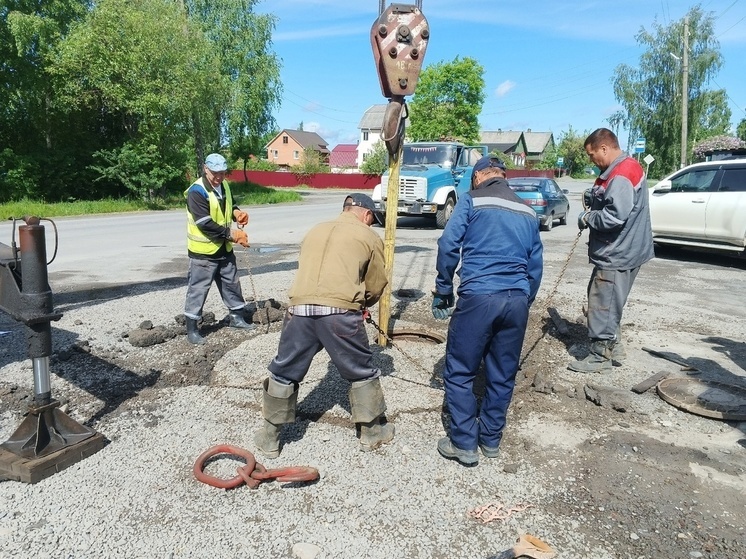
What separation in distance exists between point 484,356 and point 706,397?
2238 mm

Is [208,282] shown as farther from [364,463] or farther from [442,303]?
[364,463]

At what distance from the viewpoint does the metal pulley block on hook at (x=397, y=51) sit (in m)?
5.27

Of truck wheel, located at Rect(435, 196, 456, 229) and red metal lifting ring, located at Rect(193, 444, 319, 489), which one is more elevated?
truck wheel, located at Rect(435, 196, 456, 229)

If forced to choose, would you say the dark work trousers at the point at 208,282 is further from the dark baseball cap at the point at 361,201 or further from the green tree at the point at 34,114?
the green tree at the point at 34,114

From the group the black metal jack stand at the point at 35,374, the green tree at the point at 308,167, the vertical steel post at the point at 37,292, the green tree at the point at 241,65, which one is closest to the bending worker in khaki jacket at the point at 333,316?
the black metal jack stand at the point at 35,374

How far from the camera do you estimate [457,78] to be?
47.9m

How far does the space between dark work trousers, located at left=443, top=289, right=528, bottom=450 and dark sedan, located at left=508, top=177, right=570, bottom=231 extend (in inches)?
544

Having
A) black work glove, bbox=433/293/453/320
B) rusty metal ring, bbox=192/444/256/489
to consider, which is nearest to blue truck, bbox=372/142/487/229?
black work glove, bbox=433/293/453/320

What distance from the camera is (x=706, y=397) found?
4.81 metres

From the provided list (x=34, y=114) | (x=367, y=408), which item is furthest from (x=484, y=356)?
(x=34, y=114)

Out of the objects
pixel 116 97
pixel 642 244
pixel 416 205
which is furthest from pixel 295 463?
pixel 116 97

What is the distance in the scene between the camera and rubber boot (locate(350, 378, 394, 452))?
12.4 feet

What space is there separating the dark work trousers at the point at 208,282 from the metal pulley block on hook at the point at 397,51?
222 cm

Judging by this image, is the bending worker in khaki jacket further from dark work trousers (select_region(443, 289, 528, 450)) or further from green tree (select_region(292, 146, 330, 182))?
green tree (select_region(292, 146, 330, 182))
